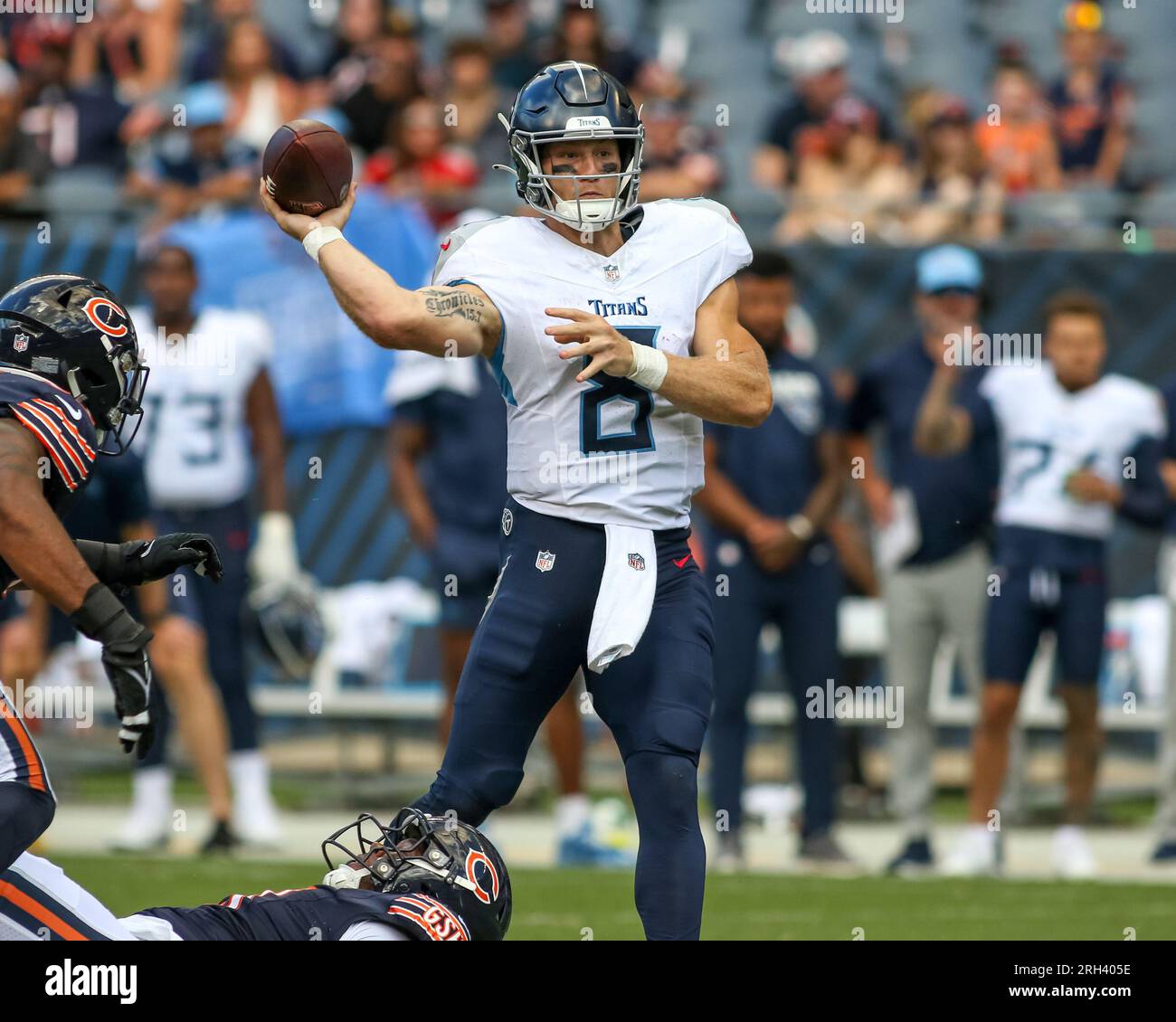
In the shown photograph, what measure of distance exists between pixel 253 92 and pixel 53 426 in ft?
25.7

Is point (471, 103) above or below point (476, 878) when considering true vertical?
above

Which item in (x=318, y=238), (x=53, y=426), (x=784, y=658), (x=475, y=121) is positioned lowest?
(x=784, y=658)

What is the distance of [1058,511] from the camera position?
25.7 ft

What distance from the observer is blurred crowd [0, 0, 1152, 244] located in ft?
34.7

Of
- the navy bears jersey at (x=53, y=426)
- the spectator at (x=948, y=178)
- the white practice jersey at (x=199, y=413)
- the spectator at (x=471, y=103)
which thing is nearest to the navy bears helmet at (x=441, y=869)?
the navy bears jersey at (x=53, y=426)

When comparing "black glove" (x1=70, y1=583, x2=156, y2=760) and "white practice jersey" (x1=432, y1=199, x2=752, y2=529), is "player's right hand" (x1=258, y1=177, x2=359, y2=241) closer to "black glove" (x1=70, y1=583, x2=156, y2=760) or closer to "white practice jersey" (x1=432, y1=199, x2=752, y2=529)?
"white practice jersey" (x1=432, y1=199, x2=752, y2=529)

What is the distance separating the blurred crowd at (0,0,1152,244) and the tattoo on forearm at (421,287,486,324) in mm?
5831

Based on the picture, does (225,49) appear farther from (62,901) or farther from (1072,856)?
(62,901)

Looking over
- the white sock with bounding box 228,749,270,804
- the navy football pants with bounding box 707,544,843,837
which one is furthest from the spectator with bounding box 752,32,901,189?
the white sock with bounding box 228,749,270,804

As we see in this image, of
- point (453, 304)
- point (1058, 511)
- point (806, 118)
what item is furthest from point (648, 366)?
point (806, 118)

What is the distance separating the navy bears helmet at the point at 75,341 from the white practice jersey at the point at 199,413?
3.80 meters

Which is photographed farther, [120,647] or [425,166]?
[425,166]

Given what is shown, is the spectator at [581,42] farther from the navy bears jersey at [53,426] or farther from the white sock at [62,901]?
the white sock at [62,901]

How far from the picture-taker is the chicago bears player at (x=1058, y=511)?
766cm
